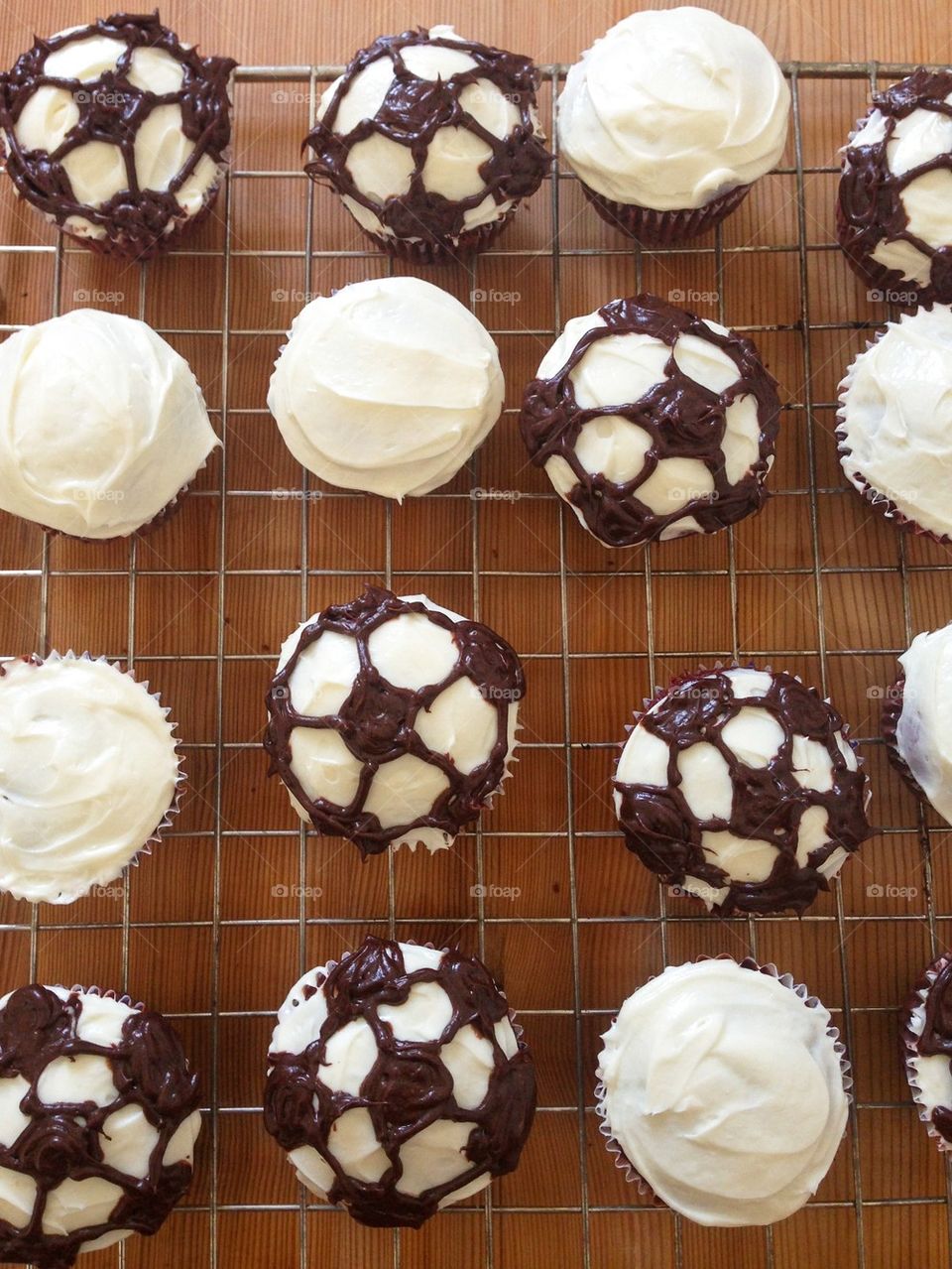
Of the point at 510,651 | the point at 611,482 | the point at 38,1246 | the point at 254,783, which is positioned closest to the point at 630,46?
the point at 611,482

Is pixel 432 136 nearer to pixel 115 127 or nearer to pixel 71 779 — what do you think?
pixel 115 127

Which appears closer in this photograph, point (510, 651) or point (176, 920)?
point (510, 651)

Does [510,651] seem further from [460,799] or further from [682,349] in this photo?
[682,349]

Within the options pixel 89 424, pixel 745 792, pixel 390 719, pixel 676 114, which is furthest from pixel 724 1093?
pixel 676 114

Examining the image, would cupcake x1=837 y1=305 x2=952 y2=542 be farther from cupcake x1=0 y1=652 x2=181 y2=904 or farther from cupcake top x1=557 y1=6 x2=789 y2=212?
cupcake x1=0 y1=652 x2=181 y2=904

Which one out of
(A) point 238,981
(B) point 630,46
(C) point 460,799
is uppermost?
(B) point 630,46

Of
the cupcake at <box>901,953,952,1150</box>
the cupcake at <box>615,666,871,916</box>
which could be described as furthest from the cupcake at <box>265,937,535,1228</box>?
the cupcake at <box>901,953,952,1150</box>

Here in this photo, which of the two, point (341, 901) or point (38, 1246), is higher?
point (341, 901)

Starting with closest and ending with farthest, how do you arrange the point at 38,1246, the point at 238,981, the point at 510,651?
the point at 38,1246 < the point at 510,651 < the point at 238,981
